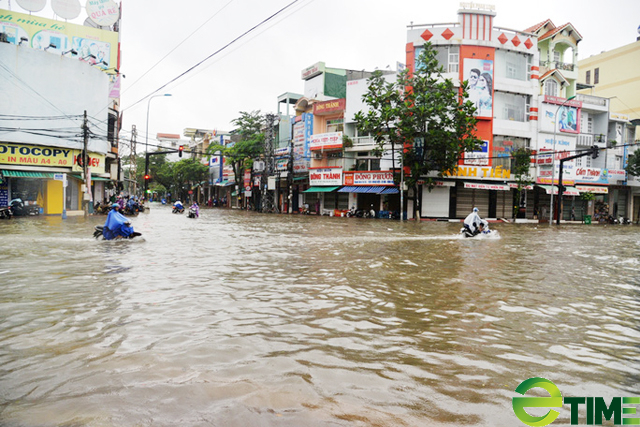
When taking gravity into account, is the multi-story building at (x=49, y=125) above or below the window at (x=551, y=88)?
below

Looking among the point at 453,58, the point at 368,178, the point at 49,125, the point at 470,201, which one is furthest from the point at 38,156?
the point at 470,201

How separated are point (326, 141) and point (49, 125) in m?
22.8

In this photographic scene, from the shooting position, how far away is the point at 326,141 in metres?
42.8

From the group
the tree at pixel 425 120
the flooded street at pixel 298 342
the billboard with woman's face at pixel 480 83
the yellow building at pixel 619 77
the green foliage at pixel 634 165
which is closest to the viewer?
the flooded street at pixel 298 342

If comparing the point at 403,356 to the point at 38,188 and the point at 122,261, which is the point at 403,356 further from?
the point at 38,188

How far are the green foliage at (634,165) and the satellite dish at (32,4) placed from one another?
183 feet

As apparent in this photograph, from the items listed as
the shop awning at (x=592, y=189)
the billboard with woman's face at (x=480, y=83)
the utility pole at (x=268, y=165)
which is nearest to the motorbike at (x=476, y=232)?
the billboard with woman's face at (x=480, y=83)

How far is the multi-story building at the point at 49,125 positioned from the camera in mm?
29938

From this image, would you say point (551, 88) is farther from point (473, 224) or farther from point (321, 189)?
point (473, 224)

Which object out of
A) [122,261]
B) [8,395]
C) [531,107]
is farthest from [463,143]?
[8,395]

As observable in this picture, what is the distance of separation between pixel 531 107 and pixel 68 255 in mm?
39201

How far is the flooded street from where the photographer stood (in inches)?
127

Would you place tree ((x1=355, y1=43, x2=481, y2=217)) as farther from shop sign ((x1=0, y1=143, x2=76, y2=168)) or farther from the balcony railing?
shop sign ((x1=0, y1=143, x2=76, y2=168))

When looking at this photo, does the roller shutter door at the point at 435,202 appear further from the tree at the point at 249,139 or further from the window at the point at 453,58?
the tree at the point at 249,139
